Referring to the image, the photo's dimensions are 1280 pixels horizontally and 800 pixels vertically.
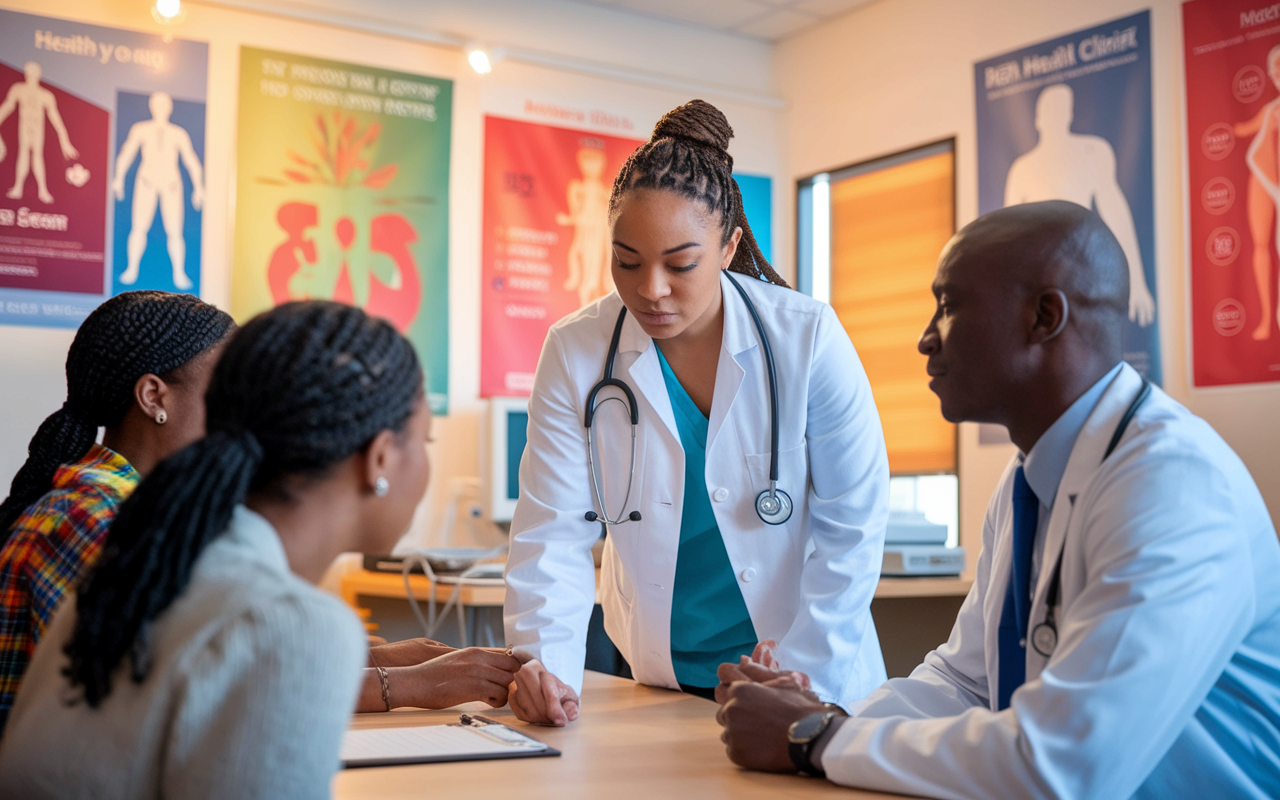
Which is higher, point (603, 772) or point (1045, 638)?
point (1045, 638)

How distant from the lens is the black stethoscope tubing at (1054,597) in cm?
117

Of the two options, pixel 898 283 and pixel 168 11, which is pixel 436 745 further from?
pixel 898 283

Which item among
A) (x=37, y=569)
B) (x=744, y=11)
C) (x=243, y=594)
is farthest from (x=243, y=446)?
(x=744, y=11)

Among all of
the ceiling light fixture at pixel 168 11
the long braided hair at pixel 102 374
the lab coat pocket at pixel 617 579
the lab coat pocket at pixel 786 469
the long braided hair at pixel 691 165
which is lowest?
the lab coat pocket at pixel 617 579

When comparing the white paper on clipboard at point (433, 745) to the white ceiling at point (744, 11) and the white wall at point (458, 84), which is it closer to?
the white wall at point (458, 84)

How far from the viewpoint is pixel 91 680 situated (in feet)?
2.80

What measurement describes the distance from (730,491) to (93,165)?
119 inches

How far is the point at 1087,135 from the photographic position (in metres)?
4.04

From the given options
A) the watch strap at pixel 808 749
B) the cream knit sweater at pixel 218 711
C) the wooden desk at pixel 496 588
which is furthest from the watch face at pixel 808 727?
the wooden desk at pixel 496 588

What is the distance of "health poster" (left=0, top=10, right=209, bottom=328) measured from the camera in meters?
3.75

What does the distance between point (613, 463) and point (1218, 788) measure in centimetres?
102

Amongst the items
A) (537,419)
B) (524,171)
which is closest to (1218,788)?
(537,419)

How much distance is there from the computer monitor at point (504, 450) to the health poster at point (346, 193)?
1.57 ft

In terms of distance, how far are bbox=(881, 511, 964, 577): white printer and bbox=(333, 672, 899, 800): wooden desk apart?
1760 mm
